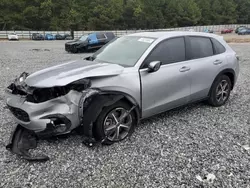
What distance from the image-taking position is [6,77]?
8.16m

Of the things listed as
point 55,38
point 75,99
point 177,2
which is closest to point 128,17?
point 177,2

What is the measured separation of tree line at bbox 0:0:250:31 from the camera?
61375mm

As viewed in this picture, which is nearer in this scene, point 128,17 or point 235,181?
point 235,181

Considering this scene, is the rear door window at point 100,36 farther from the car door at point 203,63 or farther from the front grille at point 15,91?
the front grille at point 15,91

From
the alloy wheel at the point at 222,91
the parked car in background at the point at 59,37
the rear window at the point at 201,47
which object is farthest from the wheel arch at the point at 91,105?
the parked car in background at the point at 59,37

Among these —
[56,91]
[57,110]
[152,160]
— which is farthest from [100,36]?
[152,160]

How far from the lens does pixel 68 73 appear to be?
3355 mm

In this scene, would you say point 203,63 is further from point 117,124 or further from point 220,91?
point 117,124

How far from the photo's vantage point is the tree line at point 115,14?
2416 inches

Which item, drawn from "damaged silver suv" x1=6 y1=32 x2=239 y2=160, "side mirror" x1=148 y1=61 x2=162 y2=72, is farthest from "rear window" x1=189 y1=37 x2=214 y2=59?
"side mirror" x1=148 y1=61 x2=162 y2=72

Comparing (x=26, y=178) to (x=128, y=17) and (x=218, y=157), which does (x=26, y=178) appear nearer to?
(x=218, y=157)

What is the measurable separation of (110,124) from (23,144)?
4.02 ft

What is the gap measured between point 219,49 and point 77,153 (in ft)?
11.3

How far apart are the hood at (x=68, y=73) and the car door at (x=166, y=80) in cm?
51
